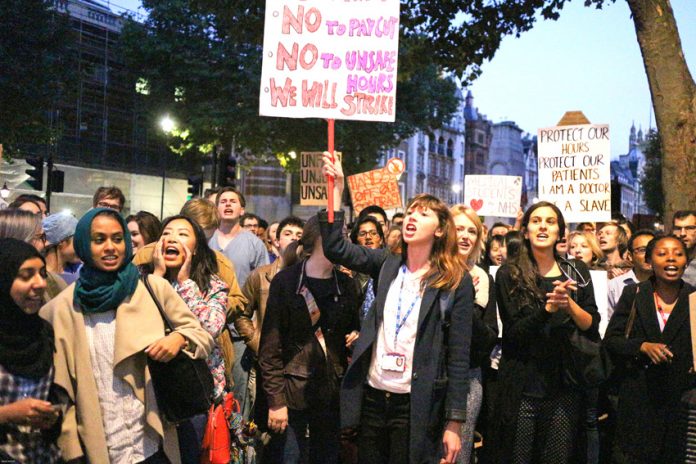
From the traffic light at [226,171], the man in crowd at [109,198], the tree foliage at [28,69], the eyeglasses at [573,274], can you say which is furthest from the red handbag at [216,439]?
the tree foliage at [28,69]

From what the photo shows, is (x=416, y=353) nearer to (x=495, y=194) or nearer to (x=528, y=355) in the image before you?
(x=528, y=355)

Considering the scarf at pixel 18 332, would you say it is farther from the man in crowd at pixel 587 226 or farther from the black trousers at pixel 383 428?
the man in crowd at pixel 587 226

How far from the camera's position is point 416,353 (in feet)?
14.7

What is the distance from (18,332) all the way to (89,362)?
36 centimetres

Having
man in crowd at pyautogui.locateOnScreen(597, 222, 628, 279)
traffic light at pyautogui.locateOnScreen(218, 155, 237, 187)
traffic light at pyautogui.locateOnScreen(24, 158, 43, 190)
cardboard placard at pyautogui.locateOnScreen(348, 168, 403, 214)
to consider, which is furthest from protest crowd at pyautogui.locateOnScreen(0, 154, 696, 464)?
traffic light at pyautogui.locateOnScreen(24, 158, 43, 190)

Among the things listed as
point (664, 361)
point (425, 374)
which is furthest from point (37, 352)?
point (664, 361)

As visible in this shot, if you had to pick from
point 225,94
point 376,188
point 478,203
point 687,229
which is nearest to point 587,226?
point 478,203

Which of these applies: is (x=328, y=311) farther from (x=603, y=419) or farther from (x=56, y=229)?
(x=603, y=419)

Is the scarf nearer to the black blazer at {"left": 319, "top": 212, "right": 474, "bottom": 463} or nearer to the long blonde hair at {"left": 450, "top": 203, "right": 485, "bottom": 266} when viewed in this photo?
the black blazer at {"left": 319, "top": 212, "right": 474, "bottom": 463}

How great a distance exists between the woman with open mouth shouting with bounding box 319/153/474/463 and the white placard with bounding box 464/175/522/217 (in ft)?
30.8

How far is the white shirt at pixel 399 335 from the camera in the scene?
14.9 feet

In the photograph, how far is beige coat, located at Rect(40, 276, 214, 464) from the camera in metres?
3.94

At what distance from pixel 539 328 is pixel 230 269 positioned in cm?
209

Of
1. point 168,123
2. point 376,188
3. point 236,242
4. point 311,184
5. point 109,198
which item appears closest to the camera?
point 109,198
